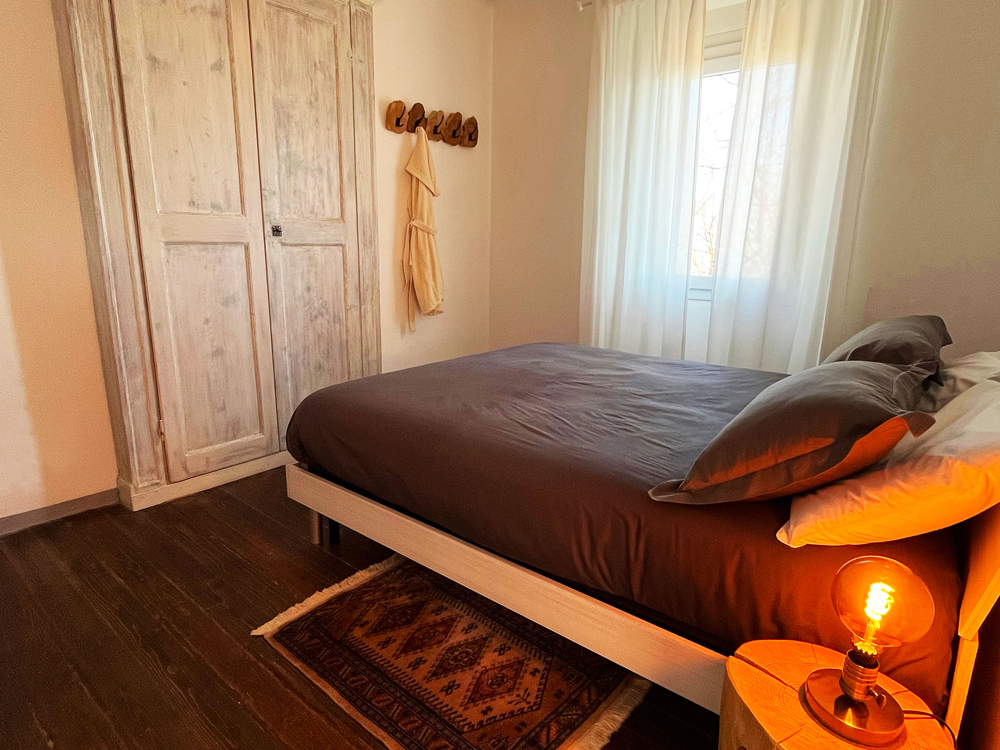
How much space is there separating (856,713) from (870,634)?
121 millimetres

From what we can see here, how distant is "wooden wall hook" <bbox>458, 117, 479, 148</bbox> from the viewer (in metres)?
3.69

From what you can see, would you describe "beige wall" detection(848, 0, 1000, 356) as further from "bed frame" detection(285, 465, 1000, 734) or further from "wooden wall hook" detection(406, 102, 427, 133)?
"wooden wall hook" detection(406, 102, 427, 133)

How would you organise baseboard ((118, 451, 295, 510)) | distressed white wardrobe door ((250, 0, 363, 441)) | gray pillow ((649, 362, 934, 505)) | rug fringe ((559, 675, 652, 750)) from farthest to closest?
distressed white wardrobe door ((250, 0, 363, 441)) < baseboard ((118, 451, 295, 510)) < rug fringe ((559, 675, 652, 750)) < gray pillow ((649, 362, 934, 505))

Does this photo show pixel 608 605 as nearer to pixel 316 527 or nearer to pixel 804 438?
pixel 804 438

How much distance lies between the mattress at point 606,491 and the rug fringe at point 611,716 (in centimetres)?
32

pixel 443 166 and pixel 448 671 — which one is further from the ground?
pixel 443 166

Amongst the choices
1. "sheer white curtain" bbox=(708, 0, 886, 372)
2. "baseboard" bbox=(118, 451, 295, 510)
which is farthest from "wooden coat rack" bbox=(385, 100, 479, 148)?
"baseboard" bbox=(118, 451, 295, 510)

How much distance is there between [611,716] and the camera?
1.36 meters

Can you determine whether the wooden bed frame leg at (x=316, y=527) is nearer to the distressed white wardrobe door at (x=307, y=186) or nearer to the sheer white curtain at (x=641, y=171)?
the distressed white wardrobe door at (x=307, y=186)

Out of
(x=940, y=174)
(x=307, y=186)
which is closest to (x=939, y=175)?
(x=940, y=174)

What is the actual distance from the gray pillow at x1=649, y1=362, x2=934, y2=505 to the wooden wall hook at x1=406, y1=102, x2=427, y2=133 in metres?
2.84

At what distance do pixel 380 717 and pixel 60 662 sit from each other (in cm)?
92

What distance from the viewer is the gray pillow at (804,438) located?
101 centimetres

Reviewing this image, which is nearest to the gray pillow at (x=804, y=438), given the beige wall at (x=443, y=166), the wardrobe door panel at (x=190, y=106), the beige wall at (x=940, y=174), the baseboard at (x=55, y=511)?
the beige wall at (x=940, y=174)
